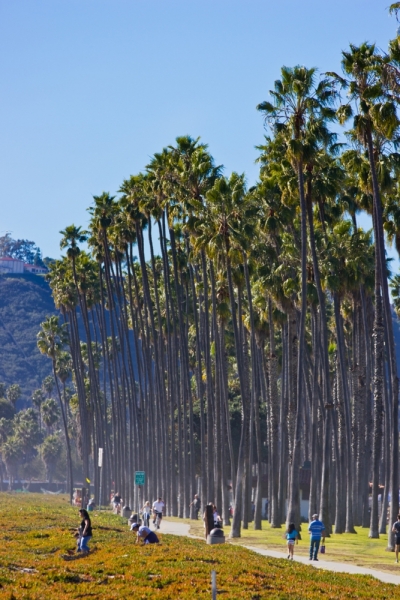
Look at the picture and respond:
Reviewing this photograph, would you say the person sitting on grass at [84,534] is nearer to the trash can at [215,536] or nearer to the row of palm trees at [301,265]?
the trash can at [215,536]

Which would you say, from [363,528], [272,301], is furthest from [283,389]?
[363,528]

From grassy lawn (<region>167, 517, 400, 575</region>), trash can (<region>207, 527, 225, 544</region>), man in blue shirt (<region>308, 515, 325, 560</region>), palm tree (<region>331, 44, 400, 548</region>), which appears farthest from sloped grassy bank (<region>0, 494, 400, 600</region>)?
palm tree (<region>331, 44, 400, 548</region>)

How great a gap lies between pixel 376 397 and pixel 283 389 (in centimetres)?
1292

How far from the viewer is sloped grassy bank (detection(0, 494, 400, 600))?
907 inches

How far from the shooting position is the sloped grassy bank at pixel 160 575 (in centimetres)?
2305

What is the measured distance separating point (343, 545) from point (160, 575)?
1889cm

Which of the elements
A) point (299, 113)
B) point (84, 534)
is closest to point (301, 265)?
point (299, 113)

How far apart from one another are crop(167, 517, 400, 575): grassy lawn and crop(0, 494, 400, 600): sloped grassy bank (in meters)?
4.12

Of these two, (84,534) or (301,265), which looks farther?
(301,265)

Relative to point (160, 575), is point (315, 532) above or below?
above

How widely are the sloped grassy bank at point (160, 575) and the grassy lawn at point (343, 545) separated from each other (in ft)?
13.5

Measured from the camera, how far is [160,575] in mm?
25891

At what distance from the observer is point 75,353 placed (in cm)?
10706

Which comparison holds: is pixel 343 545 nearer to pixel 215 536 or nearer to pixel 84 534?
pixel 215 536
